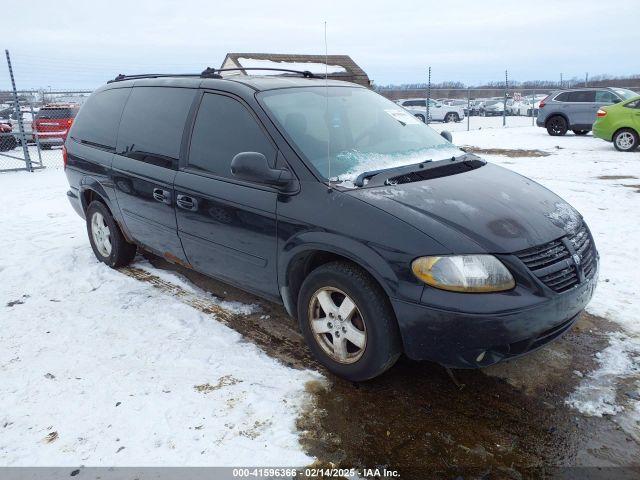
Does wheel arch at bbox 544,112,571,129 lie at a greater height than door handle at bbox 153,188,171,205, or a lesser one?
greater

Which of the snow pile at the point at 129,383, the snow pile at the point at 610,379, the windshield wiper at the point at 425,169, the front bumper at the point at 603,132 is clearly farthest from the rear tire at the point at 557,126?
the snow pile at the point at 129,383

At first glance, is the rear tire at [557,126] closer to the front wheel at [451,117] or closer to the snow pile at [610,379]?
the front wheel at [451,117]

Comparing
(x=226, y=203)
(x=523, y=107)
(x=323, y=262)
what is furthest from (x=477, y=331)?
(x=523, y=107)

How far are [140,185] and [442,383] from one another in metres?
2.84

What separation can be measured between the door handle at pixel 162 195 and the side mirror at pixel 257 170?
3.54 feet

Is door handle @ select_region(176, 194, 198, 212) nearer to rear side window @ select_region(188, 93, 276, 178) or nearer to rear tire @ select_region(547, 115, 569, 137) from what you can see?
rear side window @ select_region(188, 93, 276, 178)

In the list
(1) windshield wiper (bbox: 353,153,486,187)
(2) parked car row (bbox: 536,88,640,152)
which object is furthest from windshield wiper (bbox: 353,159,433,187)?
(2) parked car row (bbox: 536,88,640,152)

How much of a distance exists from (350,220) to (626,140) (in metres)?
12.6

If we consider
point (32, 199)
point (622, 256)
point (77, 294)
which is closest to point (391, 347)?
point (77, 294)

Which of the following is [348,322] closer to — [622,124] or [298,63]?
[298,63]

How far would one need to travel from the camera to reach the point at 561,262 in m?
2.68

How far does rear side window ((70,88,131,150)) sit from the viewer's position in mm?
4578

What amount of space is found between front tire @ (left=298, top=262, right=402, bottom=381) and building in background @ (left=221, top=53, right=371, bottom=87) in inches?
351

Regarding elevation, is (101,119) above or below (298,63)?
below
